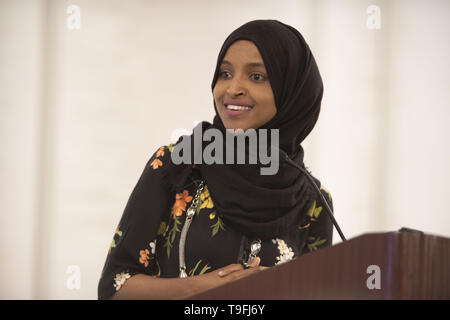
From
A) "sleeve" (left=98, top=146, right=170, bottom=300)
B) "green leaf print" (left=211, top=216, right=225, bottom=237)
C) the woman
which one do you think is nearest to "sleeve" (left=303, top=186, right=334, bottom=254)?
the woman

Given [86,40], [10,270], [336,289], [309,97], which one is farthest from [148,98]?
[336,289]

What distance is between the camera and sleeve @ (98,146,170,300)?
1.00 metres

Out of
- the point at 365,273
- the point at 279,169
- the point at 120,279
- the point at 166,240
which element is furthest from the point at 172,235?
the point at 365,273

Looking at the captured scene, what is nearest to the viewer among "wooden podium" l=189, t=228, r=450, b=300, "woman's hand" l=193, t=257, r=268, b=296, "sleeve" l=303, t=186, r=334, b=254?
"wooden podium" l=189, t=228, r=450, b=300

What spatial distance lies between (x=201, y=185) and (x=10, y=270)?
118cm

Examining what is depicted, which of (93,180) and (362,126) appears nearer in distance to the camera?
(93,180)

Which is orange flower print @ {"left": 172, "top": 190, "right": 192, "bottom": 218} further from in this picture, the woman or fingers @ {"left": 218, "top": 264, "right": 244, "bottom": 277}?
fingers @ {"left": 218, "top": 264, "right": 244, "bottom": 277}

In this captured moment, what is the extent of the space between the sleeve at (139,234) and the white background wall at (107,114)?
0.89m

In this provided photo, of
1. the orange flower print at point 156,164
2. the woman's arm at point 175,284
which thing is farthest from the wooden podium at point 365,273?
the orange flower print at point 156,164

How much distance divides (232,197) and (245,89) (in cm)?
22

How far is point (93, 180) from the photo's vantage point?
1.94 m

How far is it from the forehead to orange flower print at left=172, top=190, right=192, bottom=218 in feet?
0.99

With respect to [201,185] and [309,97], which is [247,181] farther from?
[309,97]
